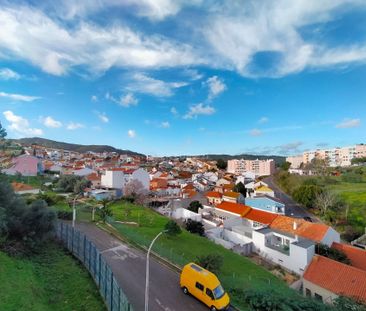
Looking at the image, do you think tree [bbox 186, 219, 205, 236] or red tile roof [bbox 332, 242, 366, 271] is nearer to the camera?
red tile roof [bbox 332, 242, 366, 271]

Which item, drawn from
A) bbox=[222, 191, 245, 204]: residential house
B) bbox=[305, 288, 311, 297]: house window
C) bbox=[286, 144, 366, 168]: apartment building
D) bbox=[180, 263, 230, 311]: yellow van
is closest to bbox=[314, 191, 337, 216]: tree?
bbox=[222, 191, 245, 204]: residential house

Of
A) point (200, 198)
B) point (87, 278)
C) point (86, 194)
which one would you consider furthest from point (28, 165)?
point (87, 278)

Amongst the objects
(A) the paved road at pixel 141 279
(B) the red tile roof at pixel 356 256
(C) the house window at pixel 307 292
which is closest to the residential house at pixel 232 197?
(B) the red tile roof at pixel 356 256

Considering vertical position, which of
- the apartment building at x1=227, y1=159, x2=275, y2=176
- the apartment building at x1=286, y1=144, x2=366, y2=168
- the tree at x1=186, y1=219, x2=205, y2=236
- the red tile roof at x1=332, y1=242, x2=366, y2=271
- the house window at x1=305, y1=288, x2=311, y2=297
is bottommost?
the house window at x1=305, y1=288, x2=311, y2=297

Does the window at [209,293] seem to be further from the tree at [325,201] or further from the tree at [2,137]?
the tree at [325,201]

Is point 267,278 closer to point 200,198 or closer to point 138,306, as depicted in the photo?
point 138,306

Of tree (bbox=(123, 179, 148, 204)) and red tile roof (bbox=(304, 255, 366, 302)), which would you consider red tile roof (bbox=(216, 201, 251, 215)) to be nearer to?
tree (bbox=(123, 179, 148, 204))

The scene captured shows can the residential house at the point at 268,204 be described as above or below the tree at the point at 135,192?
below
